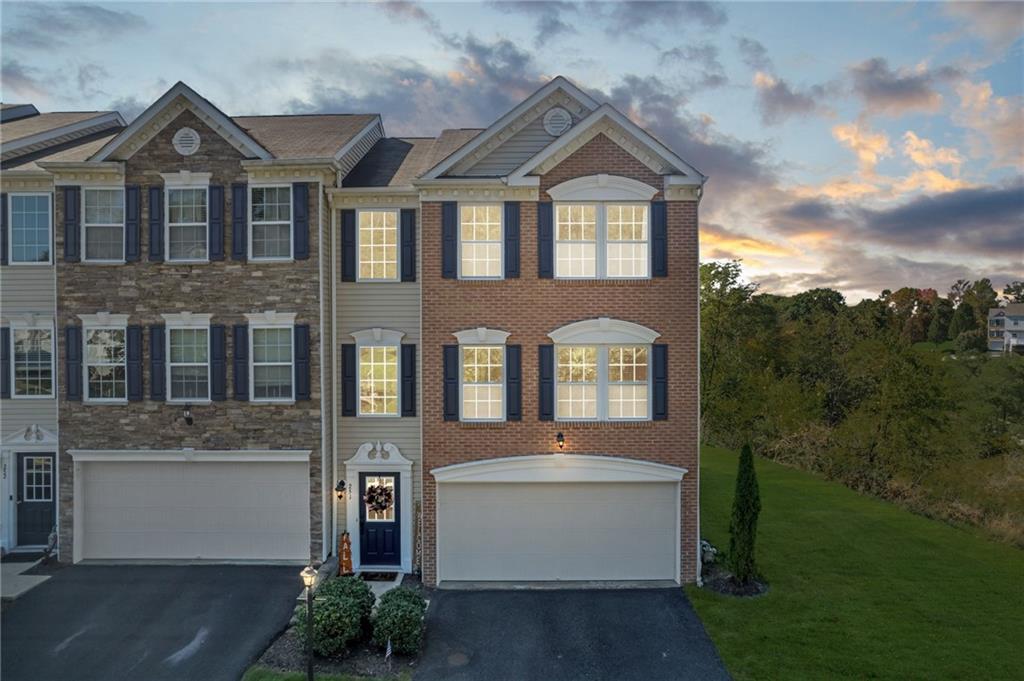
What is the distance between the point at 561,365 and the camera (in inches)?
489

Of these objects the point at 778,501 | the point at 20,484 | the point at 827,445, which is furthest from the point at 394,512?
the point at 827,445

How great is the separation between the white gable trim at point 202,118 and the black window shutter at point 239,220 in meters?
0.82

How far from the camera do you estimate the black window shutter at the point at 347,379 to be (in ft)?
42.6

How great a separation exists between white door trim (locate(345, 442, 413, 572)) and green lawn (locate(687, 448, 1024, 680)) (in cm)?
632

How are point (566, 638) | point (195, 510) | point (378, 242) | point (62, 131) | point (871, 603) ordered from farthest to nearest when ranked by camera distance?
point (62, 131), point (378, 242), point (195, 510), point (871, 603), point (566, 638)

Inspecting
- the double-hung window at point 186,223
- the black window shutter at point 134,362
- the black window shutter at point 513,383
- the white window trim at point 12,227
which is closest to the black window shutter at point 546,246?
the black window shutter at point 513,383

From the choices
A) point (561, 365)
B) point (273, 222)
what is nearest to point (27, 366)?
point (273, 222)

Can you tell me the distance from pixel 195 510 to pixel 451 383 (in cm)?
661

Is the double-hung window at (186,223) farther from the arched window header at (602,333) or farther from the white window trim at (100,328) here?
the arched window header at (602,333)

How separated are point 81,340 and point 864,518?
70.6ft

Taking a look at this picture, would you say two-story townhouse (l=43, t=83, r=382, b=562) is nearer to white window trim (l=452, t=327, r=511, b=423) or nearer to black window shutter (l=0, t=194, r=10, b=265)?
black window shutter (l=0, t=194, r=10, b=265)

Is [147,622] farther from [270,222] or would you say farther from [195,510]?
[270,222]

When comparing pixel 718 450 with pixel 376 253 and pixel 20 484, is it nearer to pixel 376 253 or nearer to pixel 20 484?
pixel 376 253

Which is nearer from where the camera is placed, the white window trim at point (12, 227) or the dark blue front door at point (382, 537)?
the dark blue front door at point (382, 537)
